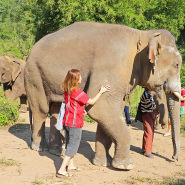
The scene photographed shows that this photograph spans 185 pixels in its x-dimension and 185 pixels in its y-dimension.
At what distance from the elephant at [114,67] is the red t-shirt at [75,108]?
32 centimetres

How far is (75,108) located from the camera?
12.0 ft

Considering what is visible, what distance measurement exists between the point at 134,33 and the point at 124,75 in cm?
71

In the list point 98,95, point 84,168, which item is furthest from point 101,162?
point 98,95

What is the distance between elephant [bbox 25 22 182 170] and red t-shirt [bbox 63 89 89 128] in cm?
32

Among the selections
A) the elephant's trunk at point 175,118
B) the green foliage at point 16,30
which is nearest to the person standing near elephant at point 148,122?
the elephant's trunk at point 175,118

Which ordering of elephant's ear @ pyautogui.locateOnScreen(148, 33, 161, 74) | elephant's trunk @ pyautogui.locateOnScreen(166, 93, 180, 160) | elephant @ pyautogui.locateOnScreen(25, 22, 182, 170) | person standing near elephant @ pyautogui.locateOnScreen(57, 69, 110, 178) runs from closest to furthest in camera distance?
person standing near elephant @ pyautogui.locateOnScreen(57, 69, 110, 178) → elephant's ear @ pyautogui.locateOnScreen(148, 33, 161, 74) → elephant @ pyautogui.locateOnScreen(25, 22, 182, 170) → elephant's trunk @ pyautogui.locateOnScreen(166, 93, 180, 160)

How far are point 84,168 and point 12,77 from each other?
663 cm

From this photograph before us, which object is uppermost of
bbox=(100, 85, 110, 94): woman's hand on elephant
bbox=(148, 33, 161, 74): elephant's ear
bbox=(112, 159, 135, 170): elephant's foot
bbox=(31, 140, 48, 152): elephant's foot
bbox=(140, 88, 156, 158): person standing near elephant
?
bbox=(148, 33, 161, 74): elephant's ear

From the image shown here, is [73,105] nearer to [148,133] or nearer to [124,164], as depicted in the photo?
[124,164]

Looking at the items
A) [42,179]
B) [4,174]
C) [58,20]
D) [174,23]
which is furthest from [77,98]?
[174,23]

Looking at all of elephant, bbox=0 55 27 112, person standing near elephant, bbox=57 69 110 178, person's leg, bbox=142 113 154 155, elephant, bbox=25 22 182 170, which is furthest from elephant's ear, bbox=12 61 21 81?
person standing near elephant, bbox=57 69 110 178

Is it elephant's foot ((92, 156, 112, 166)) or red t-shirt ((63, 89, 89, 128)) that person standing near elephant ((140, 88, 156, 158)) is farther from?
red t-shirt ((63, 89, 89, 128))

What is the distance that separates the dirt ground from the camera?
11.9 ft

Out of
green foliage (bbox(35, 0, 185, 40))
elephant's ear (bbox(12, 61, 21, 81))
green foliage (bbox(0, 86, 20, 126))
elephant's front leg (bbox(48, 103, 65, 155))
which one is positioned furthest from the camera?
green foliage (bbox(35, 0, 185, 40))
